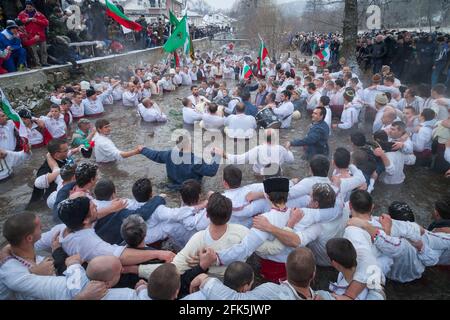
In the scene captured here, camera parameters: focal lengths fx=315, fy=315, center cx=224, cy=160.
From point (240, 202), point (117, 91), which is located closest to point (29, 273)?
point (240, 202)

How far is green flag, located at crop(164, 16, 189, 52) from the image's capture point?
9.71 m

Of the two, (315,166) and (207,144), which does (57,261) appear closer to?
(315,166)

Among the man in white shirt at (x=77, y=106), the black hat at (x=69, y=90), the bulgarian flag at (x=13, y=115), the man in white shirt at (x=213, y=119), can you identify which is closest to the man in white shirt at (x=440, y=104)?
the man in white shirt at (x=213, y=119)

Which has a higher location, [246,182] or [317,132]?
[317,132]

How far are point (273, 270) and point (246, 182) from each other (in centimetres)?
268

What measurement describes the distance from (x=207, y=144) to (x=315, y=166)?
14.7ft

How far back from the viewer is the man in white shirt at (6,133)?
5668 millimetres

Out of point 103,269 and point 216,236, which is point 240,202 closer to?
point 216,236

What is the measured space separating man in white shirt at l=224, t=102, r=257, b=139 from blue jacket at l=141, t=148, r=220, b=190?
8.50 feet

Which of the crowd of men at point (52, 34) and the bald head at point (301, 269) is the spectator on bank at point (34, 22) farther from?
the bald head at point (301, 269)

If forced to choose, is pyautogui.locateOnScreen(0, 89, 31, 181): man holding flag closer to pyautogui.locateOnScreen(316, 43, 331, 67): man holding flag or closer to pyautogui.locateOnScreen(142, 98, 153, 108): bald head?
pyautogui.locateOnScreen(142, 98, 153, 108): bald head

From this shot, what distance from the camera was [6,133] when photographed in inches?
224

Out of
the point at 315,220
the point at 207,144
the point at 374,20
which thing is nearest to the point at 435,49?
the point at 374,20
